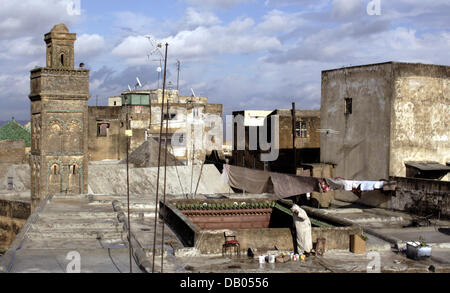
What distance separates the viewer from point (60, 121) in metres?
28.5

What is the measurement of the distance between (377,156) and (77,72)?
50.5ft

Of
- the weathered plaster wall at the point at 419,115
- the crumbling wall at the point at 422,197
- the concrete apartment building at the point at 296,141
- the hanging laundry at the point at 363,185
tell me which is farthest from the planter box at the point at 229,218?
the concrete apartment building at the point at 296,141

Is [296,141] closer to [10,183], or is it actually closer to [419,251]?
[10,183]

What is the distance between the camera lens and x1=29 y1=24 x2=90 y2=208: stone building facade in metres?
28.2

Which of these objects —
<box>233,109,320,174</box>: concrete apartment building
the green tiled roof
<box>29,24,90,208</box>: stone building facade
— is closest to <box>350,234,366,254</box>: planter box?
<box>29,24,90,208</box>: stone building facade

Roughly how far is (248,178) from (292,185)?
3.52m

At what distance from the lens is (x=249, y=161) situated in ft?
118

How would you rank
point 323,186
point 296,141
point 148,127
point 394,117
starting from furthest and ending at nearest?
point 148,127 < point 296,141 < point 394,117 < point 323,186

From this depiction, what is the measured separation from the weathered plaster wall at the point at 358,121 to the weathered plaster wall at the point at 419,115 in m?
0.37

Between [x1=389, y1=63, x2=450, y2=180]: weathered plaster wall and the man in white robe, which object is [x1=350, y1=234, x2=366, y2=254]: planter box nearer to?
the man in white robe

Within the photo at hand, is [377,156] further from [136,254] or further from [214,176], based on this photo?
[136,254]

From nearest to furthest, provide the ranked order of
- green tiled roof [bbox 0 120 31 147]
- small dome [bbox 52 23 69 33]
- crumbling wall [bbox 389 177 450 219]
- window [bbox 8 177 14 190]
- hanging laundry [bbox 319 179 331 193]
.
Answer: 1. crumbling wall [bbox 389 177 450 219]
2. hanging laundry [bbox 319 179 331 193]
3. small dome [bbox 52 23 69 33]
4. window [bbox 8 177 14 190]
5. green tiled roof [bbox 0 120 31 147]

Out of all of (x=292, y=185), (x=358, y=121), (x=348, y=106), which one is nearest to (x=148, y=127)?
(x=348, y=106)

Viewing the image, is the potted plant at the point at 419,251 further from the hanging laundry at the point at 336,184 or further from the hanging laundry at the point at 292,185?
the hanging laundry at the point at 292,185
